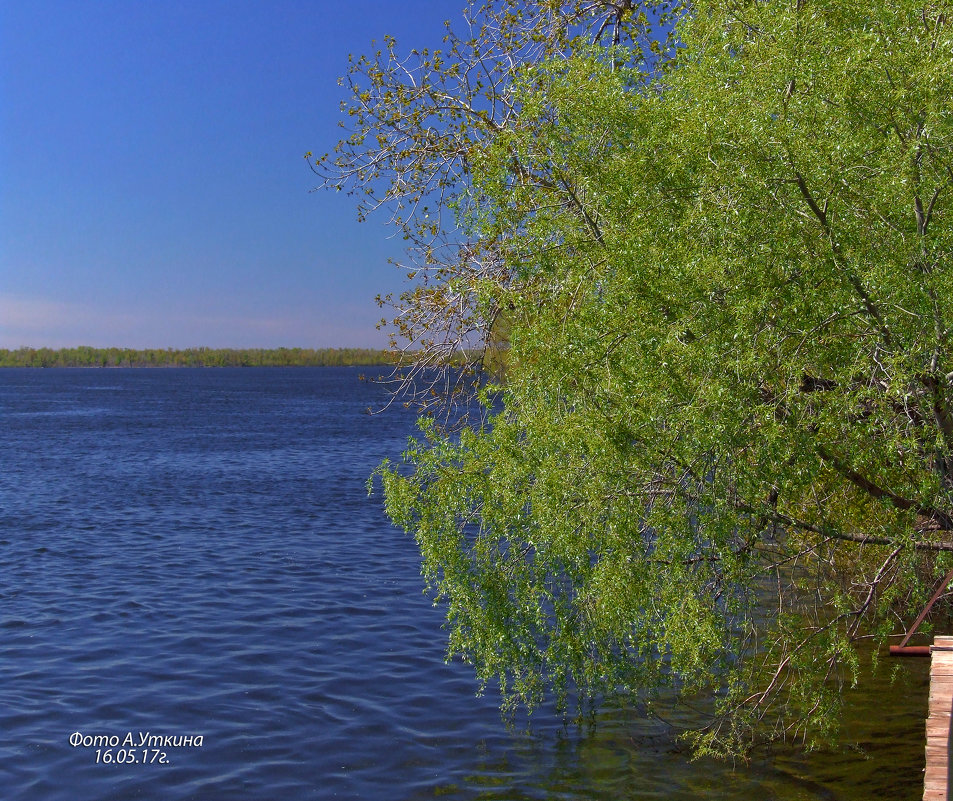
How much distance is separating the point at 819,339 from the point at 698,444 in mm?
1219

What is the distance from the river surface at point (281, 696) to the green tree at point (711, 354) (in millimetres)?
994

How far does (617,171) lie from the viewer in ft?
28.3

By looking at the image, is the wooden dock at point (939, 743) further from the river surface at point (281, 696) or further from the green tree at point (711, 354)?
the river surface at point (281, 696)

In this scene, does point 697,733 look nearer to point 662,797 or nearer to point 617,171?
point 662,797

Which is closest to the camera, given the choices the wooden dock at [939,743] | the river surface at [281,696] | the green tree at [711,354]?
the wooden dock at [939,743]

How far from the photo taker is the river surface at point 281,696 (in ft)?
33.1

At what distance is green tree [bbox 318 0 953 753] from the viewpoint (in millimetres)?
7328

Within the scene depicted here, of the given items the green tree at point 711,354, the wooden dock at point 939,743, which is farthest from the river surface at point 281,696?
the wooden dock at point 939,743

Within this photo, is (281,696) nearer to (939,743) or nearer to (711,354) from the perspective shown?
(711,354)

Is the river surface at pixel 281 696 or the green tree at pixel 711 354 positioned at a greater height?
the green tree at pixel 711 354

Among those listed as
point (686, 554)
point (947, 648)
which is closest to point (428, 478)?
point (686, 554)

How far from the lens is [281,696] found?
12750mm

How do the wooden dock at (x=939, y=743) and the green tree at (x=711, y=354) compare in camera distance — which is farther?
the green tree at (x=711, y=354)

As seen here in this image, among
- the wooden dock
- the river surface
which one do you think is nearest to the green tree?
the river surface
